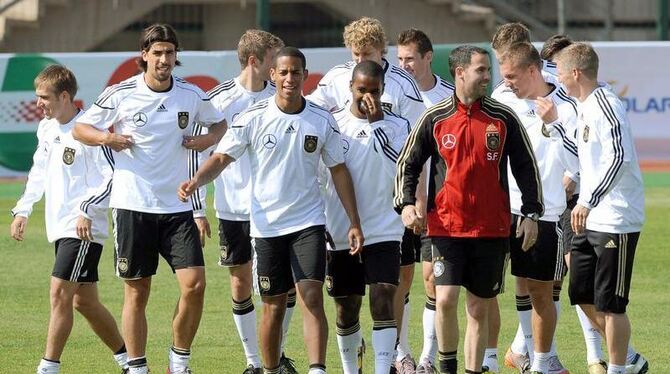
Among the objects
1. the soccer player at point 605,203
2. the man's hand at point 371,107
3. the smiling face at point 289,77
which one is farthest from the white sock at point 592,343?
the smiling face at point 289,77

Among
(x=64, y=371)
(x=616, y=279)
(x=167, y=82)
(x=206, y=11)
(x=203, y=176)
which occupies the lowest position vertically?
(x=64, y=371)

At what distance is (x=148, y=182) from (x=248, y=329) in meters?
1.50

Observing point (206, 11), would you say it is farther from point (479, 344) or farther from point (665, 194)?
point (479, 344)

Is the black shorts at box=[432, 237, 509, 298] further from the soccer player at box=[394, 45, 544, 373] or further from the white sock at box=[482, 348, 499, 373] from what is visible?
the white sock at box=[482, 348, 499, 373]

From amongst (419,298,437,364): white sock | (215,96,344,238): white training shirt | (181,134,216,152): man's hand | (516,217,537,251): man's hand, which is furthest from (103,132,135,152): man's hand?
(516,217,537,251): man's hand

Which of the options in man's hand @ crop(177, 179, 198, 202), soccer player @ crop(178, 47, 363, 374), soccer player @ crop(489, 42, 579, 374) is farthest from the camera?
soccer player @ crop(489, 42, 579, 374)

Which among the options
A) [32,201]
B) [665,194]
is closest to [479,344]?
[32,201]

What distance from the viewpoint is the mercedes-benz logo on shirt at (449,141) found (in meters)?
8.98

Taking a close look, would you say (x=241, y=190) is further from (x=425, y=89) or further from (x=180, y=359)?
(x=425, y=89)

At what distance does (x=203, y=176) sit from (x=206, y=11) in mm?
17426

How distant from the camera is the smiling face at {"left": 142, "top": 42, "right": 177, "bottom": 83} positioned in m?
9.71

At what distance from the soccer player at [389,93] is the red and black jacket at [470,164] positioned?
1.34 m

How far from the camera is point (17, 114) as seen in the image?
20.4m

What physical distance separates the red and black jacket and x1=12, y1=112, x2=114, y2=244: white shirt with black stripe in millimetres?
2074
